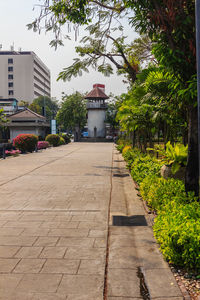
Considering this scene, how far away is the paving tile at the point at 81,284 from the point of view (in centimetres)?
347

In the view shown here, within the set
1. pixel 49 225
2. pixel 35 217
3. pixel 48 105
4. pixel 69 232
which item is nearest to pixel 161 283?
pixel 69 232

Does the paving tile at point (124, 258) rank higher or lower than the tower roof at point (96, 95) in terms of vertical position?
lower

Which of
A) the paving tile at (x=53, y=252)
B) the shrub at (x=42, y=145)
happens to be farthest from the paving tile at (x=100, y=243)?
the shrub at (x=42, y=145)

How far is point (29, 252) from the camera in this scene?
4605 mm

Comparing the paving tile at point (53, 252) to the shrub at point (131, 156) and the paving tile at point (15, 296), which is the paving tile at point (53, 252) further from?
the shrub at point (131, 156)

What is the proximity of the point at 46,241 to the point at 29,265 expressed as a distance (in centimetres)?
96

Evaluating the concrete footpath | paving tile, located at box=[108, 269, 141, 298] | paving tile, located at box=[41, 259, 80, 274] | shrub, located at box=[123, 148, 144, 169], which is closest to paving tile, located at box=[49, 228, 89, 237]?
the concrete footpath

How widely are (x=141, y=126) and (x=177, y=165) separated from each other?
6.83m

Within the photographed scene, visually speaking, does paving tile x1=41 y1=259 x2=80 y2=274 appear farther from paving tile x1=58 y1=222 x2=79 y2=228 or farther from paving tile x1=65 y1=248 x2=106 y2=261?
paving tile x1=58 y1=222 x2=79 y2=228

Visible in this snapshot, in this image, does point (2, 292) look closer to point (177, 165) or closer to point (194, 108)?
point (194, 108)

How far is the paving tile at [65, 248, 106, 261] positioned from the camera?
174 inches

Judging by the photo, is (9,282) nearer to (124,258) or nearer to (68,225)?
(124,258)

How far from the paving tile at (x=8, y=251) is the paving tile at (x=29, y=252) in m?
0.08

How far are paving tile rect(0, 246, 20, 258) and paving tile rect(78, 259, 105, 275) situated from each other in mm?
1123
